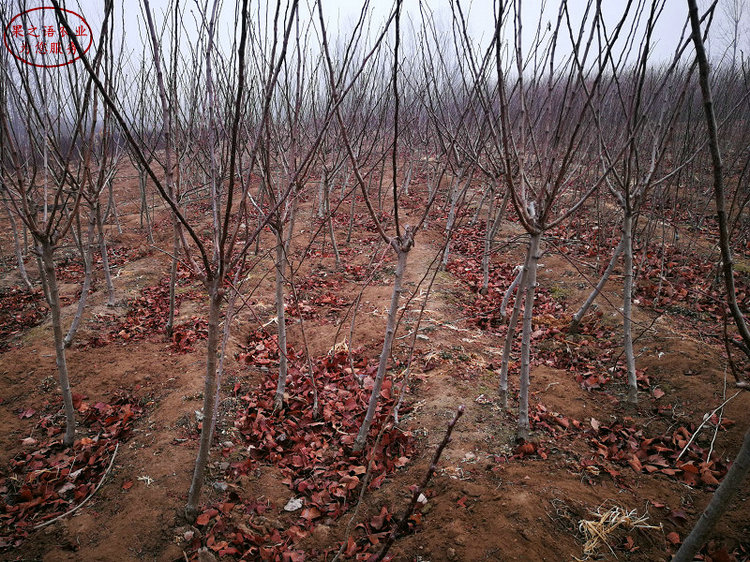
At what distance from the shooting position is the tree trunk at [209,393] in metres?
1.76

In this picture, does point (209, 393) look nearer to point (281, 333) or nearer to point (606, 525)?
point (281, 333)

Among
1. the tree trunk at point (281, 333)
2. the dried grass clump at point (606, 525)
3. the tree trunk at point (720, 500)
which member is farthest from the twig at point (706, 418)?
the tree trunk at point (281, 333)

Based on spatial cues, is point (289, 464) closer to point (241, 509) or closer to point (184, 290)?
point (241, 509)

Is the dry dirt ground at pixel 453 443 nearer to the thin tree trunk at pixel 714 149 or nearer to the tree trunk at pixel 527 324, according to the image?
the tree trunk at pixel 527 324

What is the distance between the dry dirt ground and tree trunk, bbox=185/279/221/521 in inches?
7.2

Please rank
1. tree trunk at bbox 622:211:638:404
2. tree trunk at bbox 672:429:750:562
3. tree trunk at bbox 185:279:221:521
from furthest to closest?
tree trunk at bbox 622:211:638:404 → tree trunk at bbox 185:279:221:521 → tree trunk at bbox 672:429:750:562

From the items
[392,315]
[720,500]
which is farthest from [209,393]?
[720,500]

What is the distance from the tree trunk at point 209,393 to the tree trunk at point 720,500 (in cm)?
193

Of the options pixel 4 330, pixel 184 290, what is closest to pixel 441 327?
pixel 184 290

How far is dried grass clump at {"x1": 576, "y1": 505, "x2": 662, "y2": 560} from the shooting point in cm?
190

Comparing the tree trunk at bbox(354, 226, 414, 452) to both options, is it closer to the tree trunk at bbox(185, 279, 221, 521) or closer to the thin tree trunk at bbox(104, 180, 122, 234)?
the tree trunk at bbox(185, 279, 221, 521)

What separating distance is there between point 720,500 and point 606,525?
1.06 m

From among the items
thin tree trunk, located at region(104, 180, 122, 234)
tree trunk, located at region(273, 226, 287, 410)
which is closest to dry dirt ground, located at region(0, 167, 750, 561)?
tree trunk, located at region(273, 226, 287, 410)

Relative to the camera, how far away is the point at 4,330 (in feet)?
16.9
